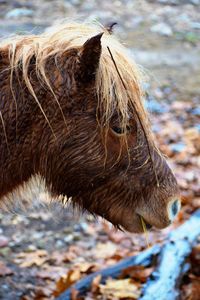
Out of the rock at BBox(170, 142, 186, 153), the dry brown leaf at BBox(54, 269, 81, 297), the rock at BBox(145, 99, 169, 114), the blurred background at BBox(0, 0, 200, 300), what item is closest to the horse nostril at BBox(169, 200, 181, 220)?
the blurred background at BBox(0, 0, 200, 300)

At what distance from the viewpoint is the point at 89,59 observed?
116 inches

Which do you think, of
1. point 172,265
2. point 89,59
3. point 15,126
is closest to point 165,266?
point 172,265

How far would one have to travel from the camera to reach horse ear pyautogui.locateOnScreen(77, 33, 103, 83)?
2865mm

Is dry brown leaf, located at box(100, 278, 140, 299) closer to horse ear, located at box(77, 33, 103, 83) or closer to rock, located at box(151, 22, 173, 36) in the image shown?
horse ear, located at box(77, 33, 103, 83)

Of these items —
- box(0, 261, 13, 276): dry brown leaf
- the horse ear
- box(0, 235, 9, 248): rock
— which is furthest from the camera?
box(0, 235, 9, 248): rock

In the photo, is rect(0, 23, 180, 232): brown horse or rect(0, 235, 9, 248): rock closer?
rect(0, 23, 180, 232): brown horse

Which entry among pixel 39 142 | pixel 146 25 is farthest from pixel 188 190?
pixel 146 25

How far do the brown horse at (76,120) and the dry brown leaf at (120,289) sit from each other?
1312 millimetres

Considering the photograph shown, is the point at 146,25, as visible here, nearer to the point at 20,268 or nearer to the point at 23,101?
the point at 20,268

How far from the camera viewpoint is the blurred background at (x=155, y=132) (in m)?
4.77

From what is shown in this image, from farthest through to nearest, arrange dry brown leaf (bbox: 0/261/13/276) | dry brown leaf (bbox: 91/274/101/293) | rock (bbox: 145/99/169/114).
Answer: rock (bbox: 145/99/169/114) < dry brown leaf (bbox: 0/261/13/276) < dry brown leaf (bbox: 91/274/101/293)

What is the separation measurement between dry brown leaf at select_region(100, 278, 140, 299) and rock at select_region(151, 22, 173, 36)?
A: 24.5 ft

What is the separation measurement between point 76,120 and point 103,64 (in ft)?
1.01

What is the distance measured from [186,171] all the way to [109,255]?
1.74m
